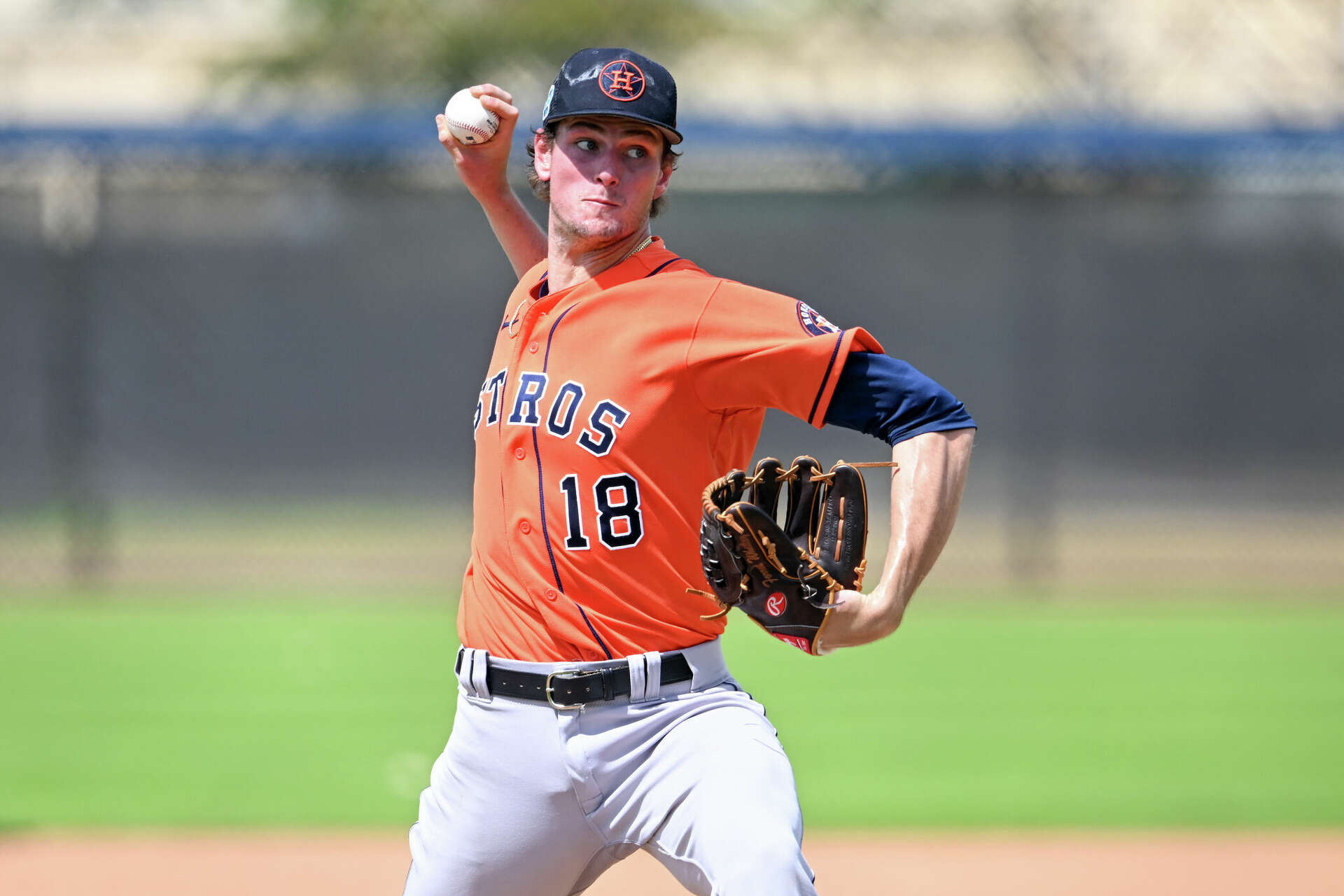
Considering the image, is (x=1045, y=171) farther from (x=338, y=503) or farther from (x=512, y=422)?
(x=512, y=422)

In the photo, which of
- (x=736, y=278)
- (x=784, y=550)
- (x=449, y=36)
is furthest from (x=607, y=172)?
(x=449, y=36)

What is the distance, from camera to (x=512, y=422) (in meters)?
2.59

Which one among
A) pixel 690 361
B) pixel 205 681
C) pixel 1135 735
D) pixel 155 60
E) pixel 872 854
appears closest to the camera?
pixel 690 361

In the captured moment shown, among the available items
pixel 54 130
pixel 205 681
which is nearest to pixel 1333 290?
pixel 205 681

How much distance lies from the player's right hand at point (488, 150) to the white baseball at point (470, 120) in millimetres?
13

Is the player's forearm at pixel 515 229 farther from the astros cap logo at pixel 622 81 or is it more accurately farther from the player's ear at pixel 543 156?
the astros cap logo at pixel 622 81

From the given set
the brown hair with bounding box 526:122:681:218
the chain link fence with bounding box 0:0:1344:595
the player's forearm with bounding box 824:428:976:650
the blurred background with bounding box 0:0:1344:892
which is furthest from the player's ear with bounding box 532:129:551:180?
the chain link fence with bounding box 0:0:1344:595

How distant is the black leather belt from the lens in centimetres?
248

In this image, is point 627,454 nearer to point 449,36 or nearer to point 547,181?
point 547,181

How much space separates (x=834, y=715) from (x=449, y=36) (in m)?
15.6

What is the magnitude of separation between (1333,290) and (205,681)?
25.8 feet

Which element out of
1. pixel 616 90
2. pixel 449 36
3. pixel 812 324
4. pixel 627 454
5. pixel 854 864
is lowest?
pixel 854 864

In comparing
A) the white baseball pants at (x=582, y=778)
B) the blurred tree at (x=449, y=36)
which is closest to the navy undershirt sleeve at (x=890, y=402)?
the white baseball pants at (x=582, y=778)

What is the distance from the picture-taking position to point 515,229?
319 centimetres
